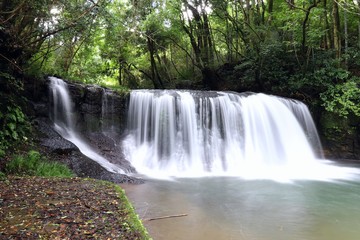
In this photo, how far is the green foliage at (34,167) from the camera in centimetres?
628

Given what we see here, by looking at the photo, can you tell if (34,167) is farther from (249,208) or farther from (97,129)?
(249,208)

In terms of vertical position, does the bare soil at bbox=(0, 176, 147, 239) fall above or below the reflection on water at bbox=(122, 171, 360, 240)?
above

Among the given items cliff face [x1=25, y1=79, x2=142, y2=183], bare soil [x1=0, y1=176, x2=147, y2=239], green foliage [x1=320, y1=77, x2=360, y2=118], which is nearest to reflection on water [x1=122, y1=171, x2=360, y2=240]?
bare soil [x1=0, y1=176, x2=147, y2=239]

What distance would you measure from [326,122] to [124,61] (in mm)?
13014

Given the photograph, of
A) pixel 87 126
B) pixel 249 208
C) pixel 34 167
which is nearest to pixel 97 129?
pixel 87 126

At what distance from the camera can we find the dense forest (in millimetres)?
8031

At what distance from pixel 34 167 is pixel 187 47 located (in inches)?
654

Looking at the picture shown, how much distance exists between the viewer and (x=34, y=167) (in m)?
6.59

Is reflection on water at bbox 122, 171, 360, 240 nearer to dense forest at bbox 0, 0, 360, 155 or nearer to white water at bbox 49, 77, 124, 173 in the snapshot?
white water at bbox 49, 77, 124, 173

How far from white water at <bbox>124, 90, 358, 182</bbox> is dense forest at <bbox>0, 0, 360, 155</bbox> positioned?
1.94 metres

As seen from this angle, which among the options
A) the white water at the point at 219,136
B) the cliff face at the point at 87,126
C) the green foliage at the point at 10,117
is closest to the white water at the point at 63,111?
the cliff face at the point at 87,126

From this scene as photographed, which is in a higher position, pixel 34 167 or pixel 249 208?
pixel 34 167

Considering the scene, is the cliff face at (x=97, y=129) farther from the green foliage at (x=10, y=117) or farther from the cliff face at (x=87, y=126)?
the green foliage at (x=10, y=117)

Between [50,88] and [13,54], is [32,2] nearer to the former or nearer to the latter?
[13,54]
